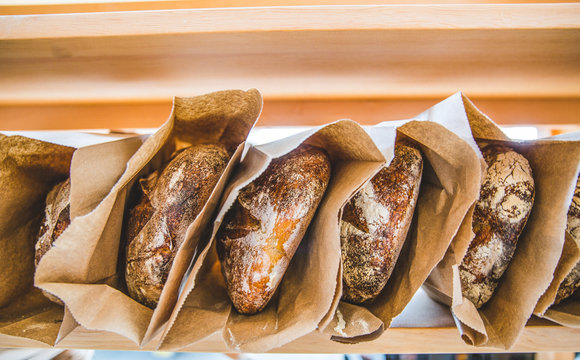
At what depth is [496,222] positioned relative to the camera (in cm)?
55

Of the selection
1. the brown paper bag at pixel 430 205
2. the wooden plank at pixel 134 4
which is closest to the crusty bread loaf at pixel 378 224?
the brown paper bag at pixel 430 205

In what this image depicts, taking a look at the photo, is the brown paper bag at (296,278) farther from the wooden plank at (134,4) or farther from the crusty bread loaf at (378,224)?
the wooden plank at (134,4)

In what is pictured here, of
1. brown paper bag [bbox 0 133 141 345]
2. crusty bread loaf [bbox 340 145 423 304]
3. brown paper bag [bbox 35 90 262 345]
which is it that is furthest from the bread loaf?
A: brown paper bag [bbox 0 133 141 345]

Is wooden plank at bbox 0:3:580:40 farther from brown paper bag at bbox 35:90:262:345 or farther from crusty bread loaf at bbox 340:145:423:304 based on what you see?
crusty bread loaf at bbox 340:145:423:304

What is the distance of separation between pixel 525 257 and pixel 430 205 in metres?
0.18

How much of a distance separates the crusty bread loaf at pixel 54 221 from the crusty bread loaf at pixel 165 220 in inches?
4.6

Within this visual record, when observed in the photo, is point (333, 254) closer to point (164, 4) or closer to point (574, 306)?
point (574, 306)

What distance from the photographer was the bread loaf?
1.77 feet

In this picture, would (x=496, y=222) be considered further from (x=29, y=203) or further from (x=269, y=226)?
(x=29, y=203)

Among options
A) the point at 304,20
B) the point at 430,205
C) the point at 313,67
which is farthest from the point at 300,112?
the point at 430,205

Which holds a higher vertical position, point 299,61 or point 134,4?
point 134,4

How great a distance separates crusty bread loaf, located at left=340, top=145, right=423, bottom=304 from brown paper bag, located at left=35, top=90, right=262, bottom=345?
9.5 inches

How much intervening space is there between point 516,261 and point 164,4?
3.44 feet

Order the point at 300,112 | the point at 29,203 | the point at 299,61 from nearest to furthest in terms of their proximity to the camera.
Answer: the point at 29,203, the point at 299,61, the point at 300,112
